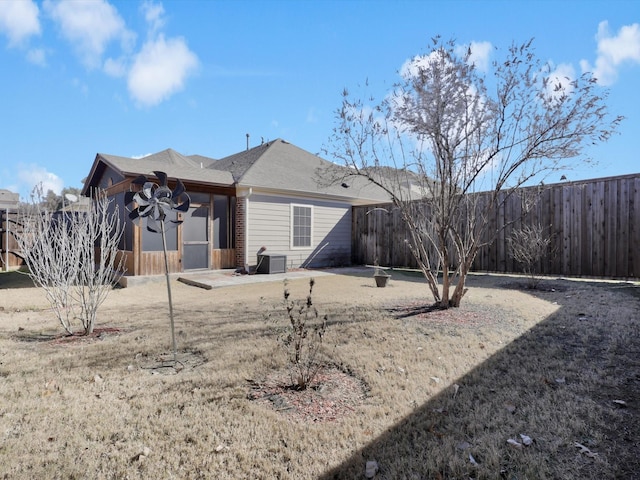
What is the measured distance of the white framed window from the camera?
12.3 metres

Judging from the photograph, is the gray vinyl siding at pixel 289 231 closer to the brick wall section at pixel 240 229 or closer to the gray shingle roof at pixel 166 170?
the brick wall section at pixel 240 229

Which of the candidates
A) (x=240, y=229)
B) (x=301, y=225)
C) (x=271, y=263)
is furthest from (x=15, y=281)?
(x=301, y=225)

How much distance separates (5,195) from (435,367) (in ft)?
121

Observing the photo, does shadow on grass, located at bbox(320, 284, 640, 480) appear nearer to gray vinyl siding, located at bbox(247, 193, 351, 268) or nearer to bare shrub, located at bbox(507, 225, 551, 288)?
bare shrub, located at bbox(507, 225, 551, 288)

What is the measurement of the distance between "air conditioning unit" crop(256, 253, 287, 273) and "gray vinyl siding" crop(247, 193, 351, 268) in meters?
0.37

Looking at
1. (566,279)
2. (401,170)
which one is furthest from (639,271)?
(401,170)

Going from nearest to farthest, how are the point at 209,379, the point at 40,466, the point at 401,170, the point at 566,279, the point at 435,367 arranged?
the point at 40,466 → the point at 209,379 → the point at 435,367 → the point at 401,170 → the point at 566,279

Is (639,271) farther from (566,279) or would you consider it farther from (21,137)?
(21,137)

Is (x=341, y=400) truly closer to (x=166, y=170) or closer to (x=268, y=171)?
Result: (x=166, y=170)

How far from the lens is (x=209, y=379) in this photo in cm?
319

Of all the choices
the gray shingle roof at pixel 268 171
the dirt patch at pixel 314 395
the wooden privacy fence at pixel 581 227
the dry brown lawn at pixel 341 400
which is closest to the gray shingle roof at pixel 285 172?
the gray shingle roof at pixel 268 171

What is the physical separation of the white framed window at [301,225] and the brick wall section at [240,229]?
1.93 meters

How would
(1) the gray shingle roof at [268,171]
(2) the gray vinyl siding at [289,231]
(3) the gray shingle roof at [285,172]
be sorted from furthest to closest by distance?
1. (3) the gray shingle roof at [285,172]
2. (2) the gray vinyl siding at [289,231]
3. (1) the gray shingle roof at [268,171]

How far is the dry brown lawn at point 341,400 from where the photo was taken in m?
2.05
